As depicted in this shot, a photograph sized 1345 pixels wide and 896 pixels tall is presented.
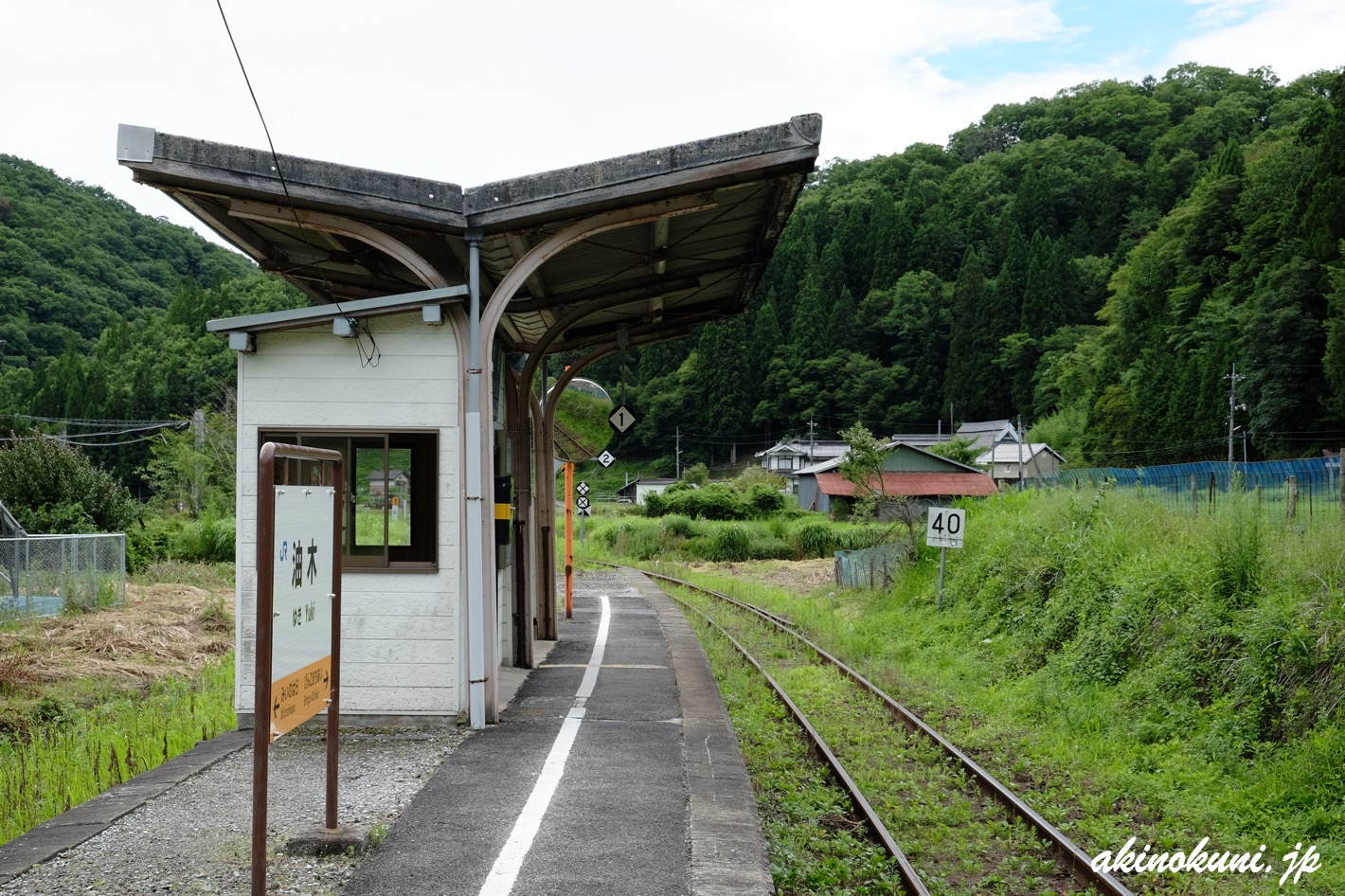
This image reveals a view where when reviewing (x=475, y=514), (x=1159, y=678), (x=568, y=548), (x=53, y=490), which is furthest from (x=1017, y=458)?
(x=475, y=514)

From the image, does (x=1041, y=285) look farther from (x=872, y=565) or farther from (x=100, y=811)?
(x=100, y=811)

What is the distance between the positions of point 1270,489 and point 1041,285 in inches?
2409

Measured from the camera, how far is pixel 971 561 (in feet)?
52.2

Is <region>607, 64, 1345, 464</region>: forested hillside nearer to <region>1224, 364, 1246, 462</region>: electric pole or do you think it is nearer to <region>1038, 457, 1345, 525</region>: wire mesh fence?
<region>1224, 364, 1246, 462</region>: electric pole

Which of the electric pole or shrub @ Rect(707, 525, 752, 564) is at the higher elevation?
the electric pole

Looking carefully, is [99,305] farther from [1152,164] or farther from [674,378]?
[1152,164]

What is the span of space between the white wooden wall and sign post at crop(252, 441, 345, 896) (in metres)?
2.71

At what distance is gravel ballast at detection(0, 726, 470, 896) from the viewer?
4.68 meters

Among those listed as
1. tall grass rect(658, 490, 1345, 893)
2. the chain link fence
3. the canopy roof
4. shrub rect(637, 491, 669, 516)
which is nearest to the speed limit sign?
tall grass rect(658, 490, 1345, 893)

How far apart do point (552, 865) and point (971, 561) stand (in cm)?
1199

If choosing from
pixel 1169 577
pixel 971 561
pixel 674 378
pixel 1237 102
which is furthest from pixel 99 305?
pixel 1237 102

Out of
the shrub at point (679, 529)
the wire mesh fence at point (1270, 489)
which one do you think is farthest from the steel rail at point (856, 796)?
the shrub at point (679, 529)

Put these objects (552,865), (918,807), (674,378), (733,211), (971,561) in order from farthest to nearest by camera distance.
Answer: (674,378), (971,561), (733,211), (918,807), (552,865)

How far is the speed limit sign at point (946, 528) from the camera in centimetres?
1546
